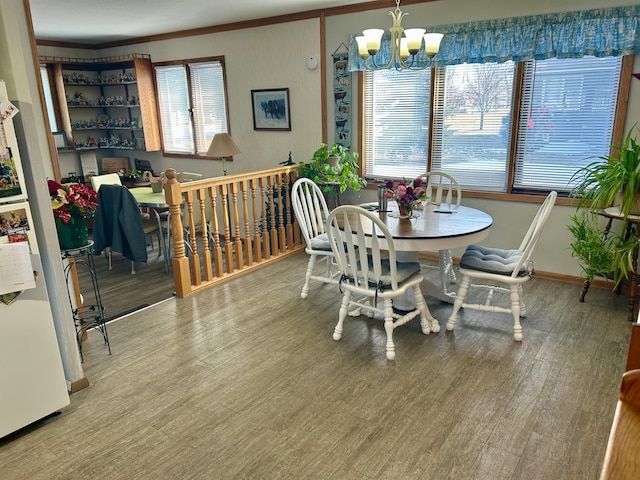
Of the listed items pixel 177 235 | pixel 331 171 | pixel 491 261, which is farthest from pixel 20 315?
pixel 331 171

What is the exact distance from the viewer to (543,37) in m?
3.69

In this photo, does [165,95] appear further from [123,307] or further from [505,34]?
[505,34]

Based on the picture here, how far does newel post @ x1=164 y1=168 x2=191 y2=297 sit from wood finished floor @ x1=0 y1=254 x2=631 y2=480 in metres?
0.36

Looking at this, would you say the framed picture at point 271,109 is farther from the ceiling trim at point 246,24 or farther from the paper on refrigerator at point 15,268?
the paper on refrigerator at point 15,268

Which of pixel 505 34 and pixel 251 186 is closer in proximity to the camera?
pixel 505 34

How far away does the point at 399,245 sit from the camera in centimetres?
281

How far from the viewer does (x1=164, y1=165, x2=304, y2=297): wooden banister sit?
3752mm

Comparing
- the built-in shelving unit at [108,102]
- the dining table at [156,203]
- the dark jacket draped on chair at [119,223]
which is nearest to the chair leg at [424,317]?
the dining table at [156,203]

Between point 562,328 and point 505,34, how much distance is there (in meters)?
2.37

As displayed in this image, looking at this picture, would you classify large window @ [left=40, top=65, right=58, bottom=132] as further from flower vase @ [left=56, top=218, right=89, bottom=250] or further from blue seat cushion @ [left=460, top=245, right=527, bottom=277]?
blue seat cushion @ [left=460, top=245, right=527, bottom=277]

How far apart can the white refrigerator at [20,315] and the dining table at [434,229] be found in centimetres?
187

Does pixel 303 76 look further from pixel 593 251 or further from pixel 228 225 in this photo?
pixel 593 251

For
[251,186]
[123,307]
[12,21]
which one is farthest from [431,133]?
[12,21]

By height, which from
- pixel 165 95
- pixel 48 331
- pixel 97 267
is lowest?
pixel 97 267
